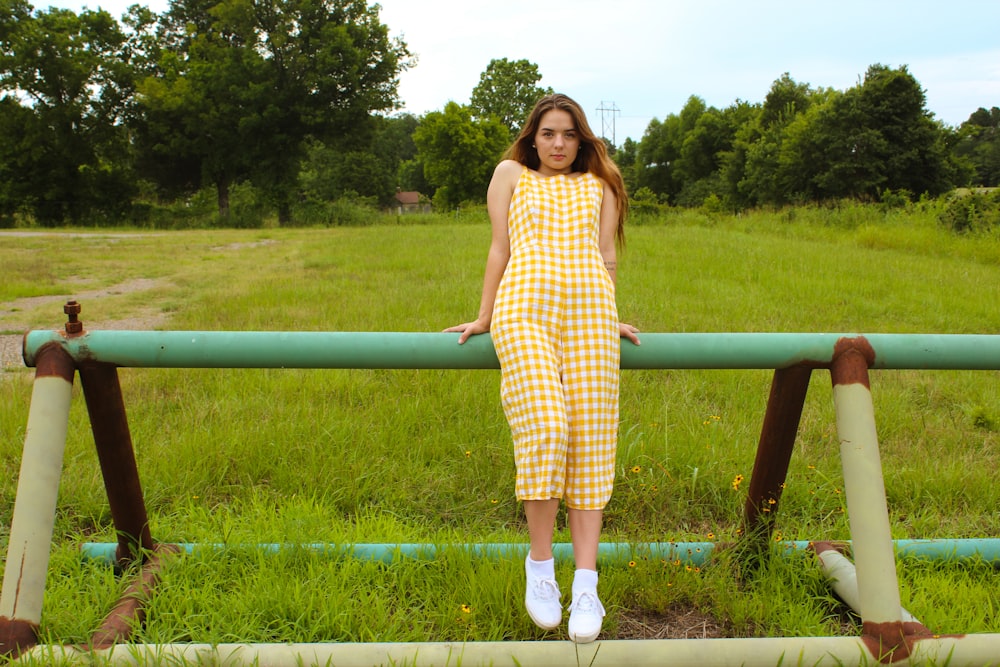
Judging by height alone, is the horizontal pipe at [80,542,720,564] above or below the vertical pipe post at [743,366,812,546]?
below

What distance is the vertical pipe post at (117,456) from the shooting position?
1.84 m

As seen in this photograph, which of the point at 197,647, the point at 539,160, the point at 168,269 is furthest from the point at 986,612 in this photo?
the point at 168,269

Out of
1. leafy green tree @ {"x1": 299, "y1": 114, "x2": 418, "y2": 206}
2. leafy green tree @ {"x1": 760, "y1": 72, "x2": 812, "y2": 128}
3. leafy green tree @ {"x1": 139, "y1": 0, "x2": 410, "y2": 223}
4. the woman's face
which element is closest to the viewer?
the woman's face

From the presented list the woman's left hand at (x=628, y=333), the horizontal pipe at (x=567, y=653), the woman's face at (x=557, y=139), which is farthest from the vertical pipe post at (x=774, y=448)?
the woman's face at (x=557, y=139)

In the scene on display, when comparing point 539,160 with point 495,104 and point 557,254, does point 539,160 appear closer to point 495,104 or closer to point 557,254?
point 557,254

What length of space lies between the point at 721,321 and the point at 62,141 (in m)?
29.4

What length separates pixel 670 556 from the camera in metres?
2.13

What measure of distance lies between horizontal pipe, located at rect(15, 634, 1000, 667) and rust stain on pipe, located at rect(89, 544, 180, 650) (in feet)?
0.25

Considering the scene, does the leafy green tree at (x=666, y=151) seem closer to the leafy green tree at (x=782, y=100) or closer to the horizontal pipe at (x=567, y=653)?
the leafy green tree at (x=782, y=100)

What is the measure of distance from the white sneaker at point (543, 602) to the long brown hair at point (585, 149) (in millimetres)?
1061

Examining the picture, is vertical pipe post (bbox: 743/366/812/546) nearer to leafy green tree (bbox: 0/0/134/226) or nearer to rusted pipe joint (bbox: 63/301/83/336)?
rusted pipe joint (bbox: 63/301/83/336)

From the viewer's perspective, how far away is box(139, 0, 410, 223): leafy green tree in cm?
2905

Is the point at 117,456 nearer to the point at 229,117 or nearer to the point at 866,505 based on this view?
the point at 866,505

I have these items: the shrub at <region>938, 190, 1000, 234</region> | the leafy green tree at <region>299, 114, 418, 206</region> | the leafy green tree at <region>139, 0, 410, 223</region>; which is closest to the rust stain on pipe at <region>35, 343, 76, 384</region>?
the shrub at <region>938, 190, 1000, 234</region>
